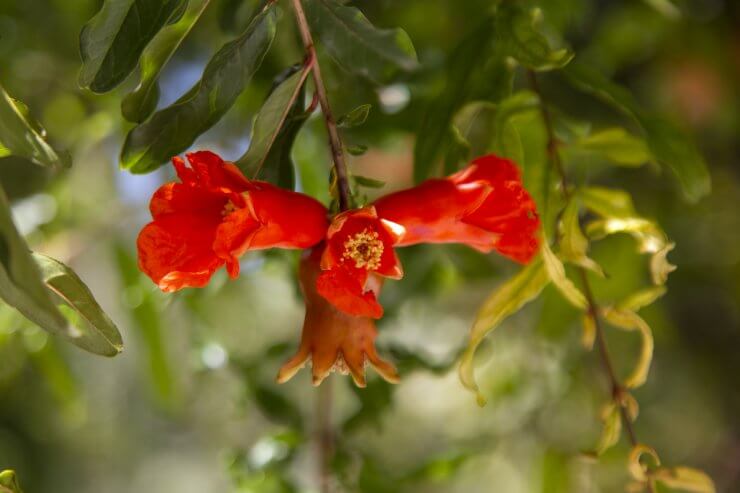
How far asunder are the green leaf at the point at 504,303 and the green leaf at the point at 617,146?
185mm

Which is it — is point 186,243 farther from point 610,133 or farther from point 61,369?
point 61,369

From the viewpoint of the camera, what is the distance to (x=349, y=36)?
74 centimetres

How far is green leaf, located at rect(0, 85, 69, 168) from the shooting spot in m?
0.63

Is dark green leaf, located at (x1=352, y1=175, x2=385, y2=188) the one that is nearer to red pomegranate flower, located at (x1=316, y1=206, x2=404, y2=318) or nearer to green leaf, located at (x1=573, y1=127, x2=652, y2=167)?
red pomegranate flower, located at (x1=316, y1=206, x2=404, y2=318)

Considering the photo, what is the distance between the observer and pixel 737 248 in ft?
6.15

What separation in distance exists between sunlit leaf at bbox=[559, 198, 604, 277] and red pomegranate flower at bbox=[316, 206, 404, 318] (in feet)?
0.61

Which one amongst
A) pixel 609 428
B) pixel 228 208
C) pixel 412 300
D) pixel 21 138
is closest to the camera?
pixel 21 138

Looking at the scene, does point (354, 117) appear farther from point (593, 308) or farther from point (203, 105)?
point (593, 308)

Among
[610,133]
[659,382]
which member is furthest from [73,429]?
[610,133]

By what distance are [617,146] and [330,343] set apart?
0.43 metres

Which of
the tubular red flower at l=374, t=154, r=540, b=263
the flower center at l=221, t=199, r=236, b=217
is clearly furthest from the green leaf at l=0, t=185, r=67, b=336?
the tubular red flower at l=374, t=154, r=540, b=263

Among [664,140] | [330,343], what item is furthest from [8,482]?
[664,140]

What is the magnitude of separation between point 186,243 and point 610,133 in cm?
48

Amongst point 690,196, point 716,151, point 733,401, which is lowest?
point 733,401
